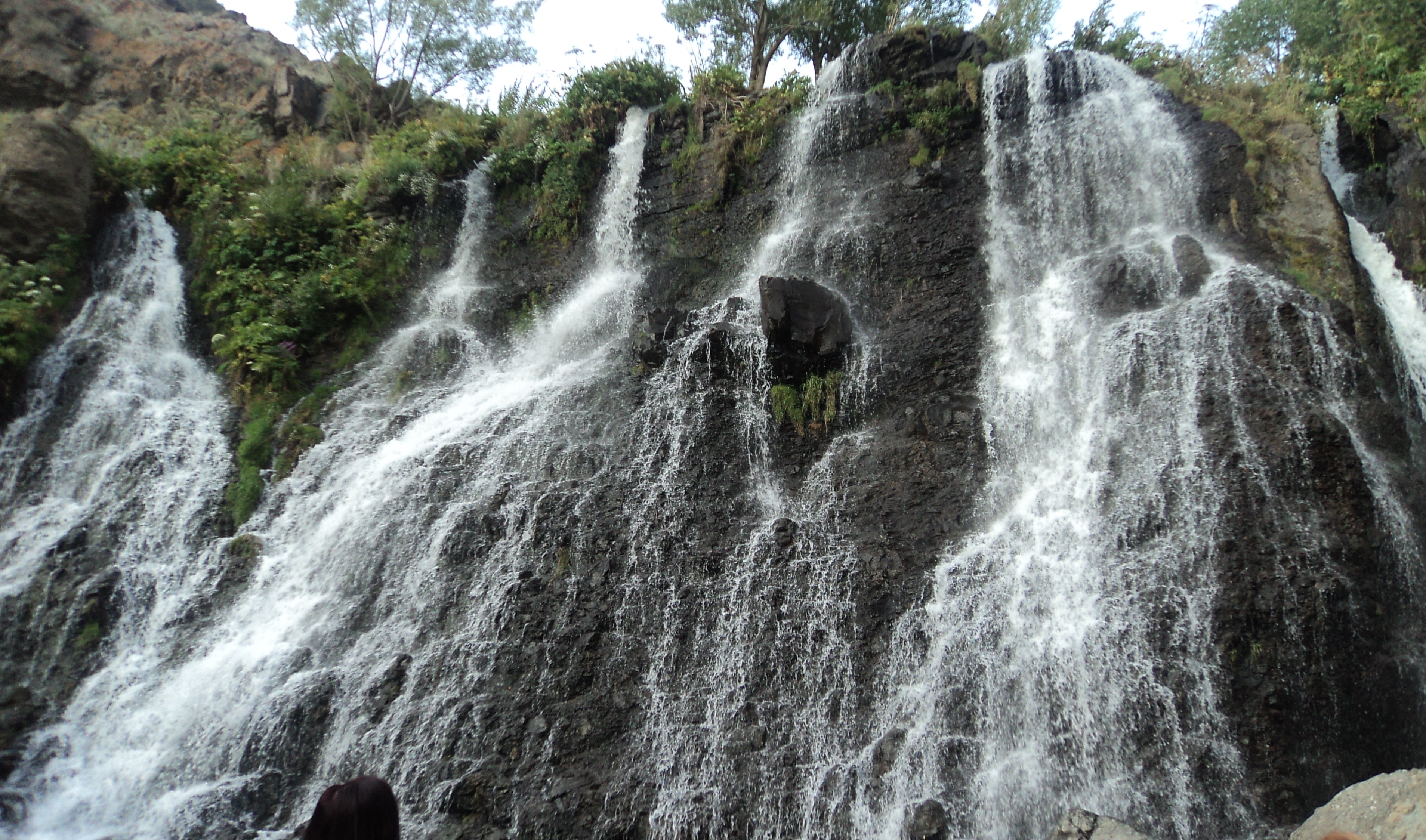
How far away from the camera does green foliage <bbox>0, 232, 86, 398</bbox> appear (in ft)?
33.8

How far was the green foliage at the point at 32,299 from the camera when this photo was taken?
405 inches

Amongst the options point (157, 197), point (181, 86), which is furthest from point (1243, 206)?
point (181, 86)

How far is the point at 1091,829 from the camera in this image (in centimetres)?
540

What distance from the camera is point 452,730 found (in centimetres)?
703

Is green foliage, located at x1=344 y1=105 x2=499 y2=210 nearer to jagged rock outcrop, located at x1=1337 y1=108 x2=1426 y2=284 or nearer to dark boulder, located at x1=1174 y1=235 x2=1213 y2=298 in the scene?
dark boulder, located at x1=1174 y1=235 x2=1213 y2=298

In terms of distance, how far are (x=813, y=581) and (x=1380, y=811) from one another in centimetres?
458

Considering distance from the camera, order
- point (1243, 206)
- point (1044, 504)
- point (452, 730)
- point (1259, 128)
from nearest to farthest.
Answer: point (452, 730) < point (1044, 504) < point (1243, 206) < point (1259, 128)

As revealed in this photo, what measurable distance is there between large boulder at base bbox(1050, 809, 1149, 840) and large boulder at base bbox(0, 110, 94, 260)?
15326 mm

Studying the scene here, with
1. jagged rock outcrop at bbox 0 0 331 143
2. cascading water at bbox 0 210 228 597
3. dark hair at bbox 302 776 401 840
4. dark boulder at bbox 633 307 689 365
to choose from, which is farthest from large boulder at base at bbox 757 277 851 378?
jagged rock outcrop at bbox 0 0 331 143

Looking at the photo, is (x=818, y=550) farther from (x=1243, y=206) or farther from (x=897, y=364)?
(x=1243, y=206)

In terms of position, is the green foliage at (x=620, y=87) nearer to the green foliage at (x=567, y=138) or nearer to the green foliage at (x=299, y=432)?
the green foliage at (x=567, y=138)

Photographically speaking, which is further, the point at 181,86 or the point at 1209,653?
the point at 181,86

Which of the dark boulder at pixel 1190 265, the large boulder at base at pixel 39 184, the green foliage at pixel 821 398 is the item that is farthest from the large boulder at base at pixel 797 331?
the large boulder at base at pixel 39 184

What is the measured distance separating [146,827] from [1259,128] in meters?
15.6
